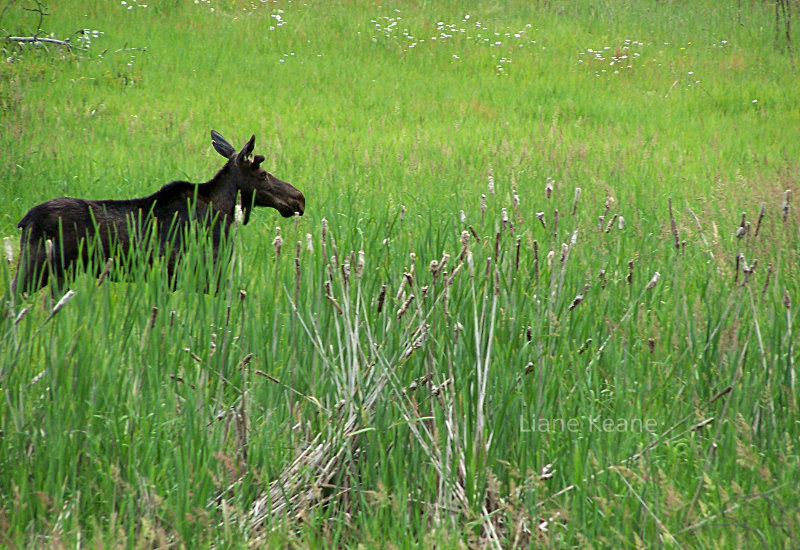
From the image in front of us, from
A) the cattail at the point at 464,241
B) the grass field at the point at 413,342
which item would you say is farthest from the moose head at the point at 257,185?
the cattail at the point at 464,241

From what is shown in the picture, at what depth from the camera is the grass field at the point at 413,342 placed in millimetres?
2342

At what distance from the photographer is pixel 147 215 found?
16.6 ft

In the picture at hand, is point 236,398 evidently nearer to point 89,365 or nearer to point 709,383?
point 89,365

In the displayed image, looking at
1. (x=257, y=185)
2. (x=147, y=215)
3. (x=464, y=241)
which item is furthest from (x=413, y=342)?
(x=257, y=185)

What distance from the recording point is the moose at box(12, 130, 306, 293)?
14.7 feet

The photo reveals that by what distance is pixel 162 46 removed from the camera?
46.5 feet

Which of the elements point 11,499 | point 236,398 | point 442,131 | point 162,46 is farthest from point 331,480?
point 162,46

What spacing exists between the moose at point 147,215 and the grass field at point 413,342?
308 mm

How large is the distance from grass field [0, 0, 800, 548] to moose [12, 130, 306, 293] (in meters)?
0.31

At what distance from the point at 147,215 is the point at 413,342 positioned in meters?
2.79

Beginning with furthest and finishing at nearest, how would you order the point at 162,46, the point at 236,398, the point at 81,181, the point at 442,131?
the point at 162,46, the point at 442,131, the point at 81,181, the point at 236,398

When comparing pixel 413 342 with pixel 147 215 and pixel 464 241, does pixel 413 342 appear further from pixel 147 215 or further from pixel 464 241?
pixel 147 215

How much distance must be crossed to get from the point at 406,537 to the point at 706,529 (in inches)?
35.2

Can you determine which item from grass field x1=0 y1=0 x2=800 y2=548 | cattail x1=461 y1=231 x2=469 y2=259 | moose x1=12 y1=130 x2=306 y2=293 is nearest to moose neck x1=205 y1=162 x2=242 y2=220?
moose x1=12 y1=130 x2=306 y2=293
